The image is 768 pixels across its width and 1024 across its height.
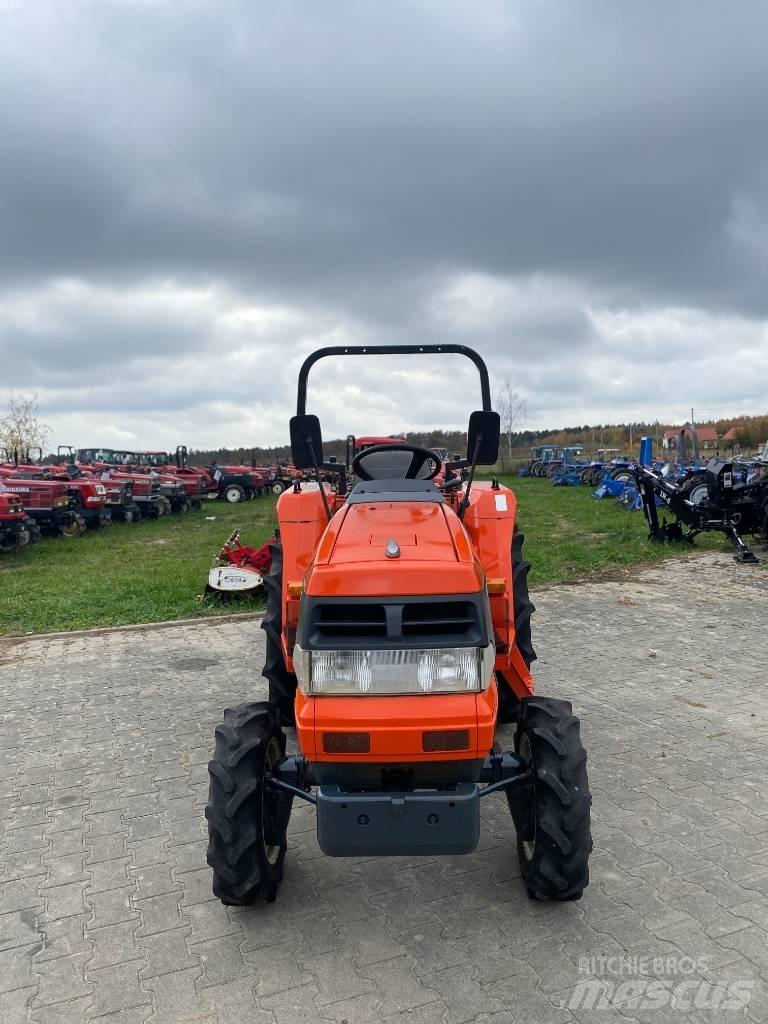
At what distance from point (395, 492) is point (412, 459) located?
97cm

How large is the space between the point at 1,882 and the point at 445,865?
6.45ft

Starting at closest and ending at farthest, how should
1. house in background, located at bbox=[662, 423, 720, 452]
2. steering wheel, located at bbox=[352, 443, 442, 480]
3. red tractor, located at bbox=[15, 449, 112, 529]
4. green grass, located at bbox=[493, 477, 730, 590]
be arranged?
1. steering wheel, located at bbox=[352, 443, 442, 480]
2. green grass, located at bbox=[493, 477, 730, 590]
3. red tractor, located at bbox=[15, 449, 112, 529]
4. house in background, located at bbox=[662, 423, 720, 452]

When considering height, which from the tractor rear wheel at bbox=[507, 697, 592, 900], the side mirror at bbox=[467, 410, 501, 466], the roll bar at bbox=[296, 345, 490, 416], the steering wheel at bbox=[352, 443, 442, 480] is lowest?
the tractor rear wheel at bbox=[507, 697, 592, 900]

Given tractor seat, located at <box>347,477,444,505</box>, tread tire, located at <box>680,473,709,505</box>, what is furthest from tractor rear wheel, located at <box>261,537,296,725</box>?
tread tire, located at <box>680,473,709,505</box>

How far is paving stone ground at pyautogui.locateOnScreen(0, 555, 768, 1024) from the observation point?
2.59m

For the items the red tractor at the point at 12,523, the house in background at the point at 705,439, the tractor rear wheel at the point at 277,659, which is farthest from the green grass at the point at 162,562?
the house in background at the point at 705,439

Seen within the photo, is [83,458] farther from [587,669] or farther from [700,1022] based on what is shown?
[700,1022]

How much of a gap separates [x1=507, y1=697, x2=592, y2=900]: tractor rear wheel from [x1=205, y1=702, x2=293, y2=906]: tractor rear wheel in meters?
1.03

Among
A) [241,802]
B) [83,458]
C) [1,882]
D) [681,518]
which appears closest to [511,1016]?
[241,802]

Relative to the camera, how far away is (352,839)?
2654 mm

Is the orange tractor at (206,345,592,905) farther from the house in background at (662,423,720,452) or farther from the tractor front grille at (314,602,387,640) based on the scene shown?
the house in background at (662,423,720,452)

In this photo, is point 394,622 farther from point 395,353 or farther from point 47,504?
point 47,504

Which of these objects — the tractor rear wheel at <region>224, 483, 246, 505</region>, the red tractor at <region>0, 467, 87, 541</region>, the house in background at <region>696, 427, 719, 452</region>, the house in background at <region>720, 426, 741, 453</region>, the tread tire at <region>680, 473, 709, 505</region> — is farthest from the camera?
the house in background at <region>696, 427, 719, 452</region>

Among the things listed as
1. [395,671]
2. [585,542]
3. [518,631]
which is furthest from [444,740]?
[585,542]
